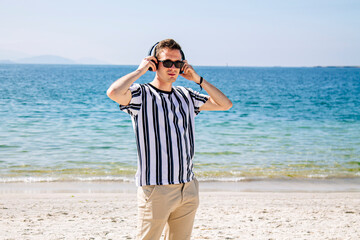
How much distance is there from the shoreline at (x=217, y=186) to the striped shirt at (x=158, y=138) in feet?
19.1

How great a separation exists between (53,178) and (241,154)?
575cm

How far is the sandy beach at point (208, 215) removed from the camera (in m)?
5.73

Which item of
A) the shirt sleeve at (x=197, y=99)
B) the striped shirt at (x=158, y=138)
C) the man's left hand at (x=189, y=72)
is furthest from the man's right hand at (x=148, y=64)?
the shirt sleeve at (x=197, y=99)

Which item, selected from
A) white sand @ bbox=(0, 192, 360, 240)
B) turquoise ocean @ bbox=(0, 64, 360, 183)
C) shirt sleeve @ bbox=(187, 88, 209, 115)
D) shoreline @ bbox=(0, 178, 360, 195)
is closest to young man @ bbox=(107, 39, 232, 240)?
shirt sleeve @ bbox=(187, 88, 209, 115)

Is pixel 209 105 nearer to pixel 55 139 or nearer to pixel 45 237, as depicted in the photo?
pixel 45 237

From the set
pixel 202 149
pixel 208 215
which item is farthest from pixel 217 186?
pixel 202 149

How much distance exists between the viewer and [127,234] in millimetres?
5660

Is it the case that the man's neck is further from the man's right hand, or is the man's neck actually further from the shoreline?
the shoreline

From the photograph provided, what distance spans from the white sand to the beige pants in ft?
8.34

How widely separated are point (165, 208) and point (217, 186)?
6.39 m

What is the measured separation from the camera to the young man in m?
3.00

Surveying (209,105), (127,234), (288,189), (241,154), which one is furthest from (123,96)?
(241,154)

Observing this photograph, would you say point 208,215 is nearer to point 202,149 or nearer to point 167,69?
point 167,69

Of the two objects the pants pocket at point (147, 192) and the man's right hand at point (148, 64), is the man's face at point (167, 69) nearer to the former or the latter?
the man's right hand at point (148, 64)
